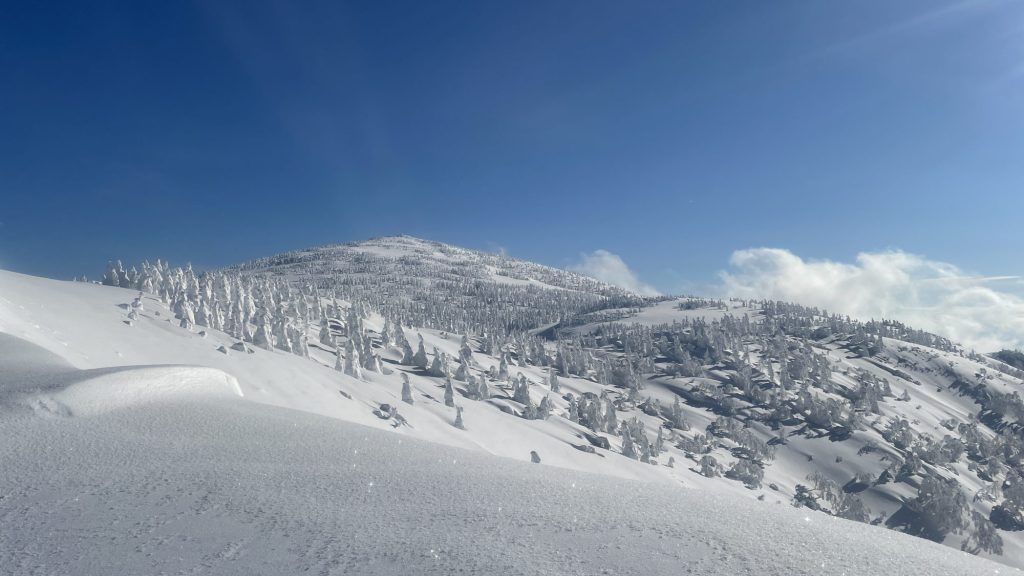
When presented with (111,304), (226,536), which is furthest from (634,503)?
(111,304)

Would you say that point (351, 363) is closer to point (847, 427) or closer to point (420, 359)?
point (420, 359)

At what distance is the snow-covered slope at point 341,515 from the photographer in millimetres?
7734

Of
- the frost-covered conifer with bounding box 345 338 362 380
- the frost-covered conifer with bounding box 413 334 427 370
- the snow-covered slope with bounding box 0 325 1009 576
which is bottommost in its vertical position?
the snow-covered slope with bounding box 0 325 1009 576

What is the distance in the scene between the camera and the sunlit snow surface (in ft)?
25.5

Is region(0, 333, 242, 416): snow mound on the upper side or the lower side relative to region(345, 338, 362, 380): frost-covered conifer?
lower

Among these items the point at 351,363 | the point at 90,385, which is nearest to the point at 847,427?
the point at 351,363

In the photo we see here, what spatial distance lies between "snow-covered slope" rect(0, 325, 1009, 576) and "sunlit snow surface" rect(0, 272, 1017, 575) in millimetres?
35

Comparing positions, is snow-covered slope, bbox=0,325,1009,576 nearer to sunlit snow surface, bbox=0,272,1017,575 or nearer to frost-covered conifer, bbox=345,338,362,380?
sunlit snow surface, bbox=0,272,1017,575

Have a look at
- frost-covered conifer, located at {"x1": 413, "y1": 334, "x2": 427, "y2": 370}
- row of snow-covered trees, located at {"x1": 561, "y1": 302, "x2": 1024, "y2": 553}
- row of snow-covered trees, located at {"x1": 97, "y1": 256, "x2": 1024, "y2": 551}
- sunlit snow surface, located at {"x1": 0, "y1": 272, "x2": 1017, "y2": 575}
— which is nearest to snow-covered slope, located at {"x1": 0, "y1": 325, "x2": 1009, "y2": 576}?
sunlit snow surface, located at {"x1": 0, "y1": 272, "x2": 1017, "y2": 575}

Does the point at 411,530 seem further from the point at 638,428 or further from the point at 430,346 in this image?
the point at 430,346

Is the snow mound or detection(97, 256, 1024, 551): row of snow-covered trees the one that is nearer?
the snow mound

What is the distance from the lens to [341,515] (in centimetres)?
904

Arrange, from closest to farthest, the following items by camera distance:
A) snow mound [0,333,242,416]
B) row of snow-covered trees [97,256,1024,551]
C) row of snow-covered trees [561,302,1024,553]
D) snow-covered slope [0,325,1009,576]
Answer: snow-covered slope [0,325,1009,576]
snow mound [0,333,242,416]
row of snow-covered trees [97,256,1024,551]
row of snow-covered trees [561,302,1024,553]

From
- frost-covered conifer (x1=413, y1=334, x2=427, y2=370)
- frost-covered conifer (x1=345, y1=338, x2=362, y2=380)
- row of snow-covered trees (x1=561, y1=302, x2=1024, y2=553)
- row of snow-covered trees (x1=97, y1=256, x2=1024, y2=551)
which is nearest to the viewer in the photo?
frost-covered conifer (x1=345, y1=338, x2=362, y2=380)
